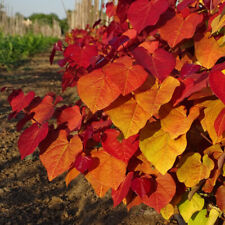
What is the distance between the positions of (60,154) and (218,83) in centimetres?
45

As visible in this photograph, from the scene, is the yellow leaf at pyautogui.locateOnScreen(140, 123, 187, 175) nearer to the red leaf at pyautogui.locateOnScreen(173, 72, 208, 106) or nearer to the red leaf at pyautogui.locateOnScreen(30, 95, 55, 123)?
the red leaf at pyautogui.locateOnScreen(173, 72, 208, 106)

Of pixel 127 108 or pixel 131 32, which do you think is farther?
pixel 131 32

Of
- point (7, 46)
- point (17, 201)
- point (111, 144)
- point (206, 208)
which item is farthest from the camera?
point (7, 46)

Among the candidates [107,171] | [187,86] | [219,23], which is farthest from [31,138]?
[219,23]

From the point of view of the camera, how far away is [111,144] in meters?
0.72

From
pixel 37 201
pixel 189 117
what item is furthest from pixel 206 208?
pixel 37 201

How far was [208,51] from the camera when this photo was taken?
679 millimetres

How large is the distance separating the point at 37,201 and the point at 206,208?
153 centimetres

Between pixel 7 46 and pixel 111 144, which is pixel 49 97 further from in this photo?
pixel 7 46

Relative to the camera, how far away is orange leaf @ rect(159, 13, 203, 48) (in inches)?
25.1

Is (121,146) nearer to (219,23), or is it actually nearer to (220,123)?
(220,123)

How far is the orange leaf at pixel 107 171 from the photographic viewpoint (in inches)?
28.5

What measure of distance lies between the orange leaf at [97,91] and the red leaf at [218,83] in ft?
0.64

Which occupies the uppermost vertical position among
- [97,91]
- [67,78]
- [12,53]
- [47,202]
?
[97,91]
